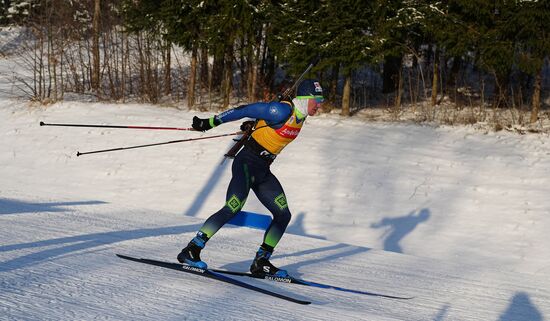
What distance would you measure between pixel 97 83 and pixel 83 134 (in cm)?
666

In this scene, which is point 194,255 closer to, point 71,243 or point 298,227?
point 71,243

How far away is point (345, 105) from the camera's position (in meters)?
18.3

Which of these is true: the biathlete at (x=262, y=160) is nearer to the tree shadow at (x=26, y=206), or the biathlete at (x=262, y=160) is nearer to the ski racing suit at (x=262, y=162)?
the ski racing suit at (x=262, y=162)

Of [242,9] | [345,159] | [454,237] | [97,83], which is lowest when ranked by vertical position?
[454,237]

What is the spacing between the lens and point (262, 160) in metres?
6.25

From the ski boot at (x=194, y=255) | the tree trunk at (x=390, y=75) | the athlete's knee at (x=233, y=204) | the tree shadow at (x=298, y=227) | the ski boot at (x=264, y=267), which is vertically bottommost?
the tree shadow at (x=298, y=227)

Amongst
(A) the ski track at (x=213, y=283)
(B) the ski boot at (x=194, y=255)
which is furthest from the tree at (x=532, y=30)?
(B) the ski boot at (x=194, y=255)

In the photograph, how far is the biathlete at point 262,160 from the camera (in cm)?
603

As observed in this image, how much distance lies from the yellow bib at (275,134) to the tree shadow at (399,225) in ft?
18.2

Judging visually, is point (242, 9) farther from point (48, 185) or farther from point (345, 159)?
point (48, 185)

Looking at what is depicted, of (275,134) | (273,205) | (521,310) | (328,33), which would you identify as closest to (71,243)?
(273,205)

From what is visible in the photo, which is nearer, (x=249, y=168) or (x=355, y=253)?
(x=249, y=168)

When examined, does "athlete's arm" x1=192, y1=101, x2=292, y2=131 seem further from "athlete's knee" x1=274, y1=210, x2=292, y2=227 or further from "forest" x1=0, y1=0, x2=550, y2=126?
"forest" x1=0, y1=0, x2=550, y2=126

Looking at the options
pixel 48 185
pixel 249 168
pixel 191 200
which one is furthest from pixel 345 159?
pixel 249 168
